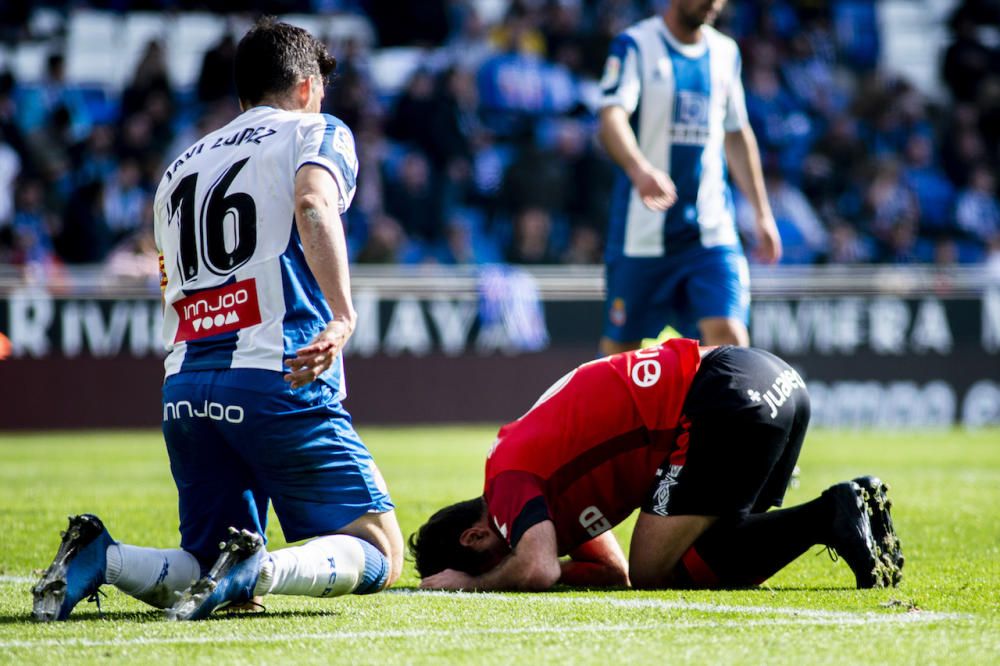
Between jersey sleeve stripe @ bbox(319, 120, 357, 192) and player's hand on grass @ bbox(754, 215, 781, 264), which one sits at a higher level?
jersey sleeve stripe @ bbox(319, 120, 357, 192)

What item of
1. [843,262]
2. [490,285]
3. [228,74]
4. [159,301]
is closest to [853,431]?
[843,262]

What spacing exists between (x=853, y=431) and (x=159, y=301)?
7.64m

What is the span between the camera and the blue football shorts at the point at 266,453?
14.9ft

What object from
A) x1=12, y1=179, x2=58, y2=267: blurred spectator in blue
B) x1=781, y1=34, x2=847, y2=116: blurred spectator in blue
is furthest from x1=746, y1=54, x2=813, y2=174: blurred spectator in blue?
x1=12, y1=179, x2=58, y2=267: blurred spectator in blue

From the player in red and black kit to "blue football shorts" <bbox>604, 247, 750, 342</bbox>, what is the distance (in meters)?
2.70

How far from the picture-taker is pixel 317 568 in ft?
14.8

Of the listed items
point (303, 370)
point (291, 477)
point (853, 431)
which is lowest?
point (853, 431)

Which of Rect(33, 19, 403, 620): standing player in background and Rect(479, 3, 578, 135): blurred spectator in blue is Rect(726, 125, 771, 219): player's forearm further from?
Rect(479, 3, 578, 135): blurred spectator in blue

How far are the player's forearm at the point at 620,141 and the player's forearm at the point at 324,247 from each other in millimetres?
2900

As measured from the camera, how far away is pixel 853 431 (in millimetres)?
16359

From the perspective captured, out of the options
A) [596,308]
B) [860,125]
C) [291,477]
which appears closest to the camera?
[291,477]

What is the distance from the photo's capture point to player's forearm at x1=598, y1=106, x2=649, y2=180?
725cm

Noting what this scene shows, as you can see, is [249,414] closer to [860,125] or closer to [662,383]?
[662,383]

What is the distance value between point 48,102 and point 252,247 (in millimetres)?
14708
